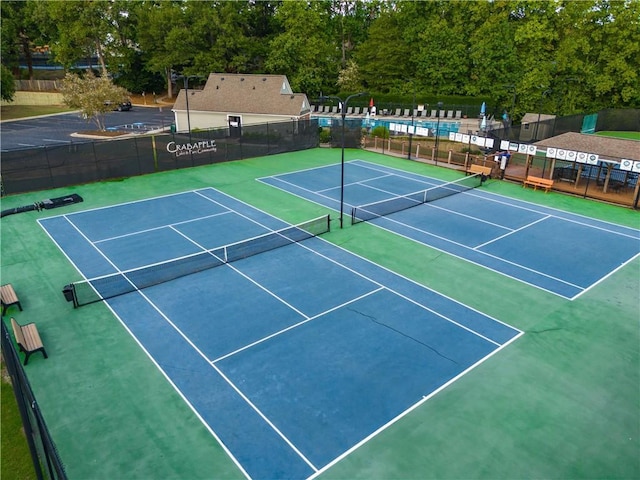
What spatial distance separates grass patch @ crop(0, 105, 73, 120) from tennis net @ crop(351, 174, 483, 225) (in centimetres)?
5729

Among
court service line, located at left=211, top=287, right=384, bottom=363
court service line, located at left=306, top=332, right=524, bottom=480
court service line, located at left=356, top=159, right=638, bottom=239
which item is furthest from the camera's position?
court service line, located at left=356, top=159, right=638, bottom=239

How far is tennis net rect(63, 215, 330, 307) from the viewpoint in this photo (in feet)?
54.9

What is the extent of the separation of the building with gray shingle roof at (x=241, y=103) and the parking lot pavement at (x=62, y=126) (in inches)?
270

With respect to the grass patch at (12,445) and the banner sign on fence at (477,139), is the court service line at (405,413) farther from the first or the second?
the banner sign on fence at (477,139)

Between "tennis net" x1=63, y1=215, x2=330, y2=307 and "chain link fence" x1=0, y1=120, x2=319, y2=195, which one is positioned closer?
"tennis net" x1=63, y1=215, x2=330, y2=307

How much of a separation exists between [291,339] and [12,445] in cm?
735

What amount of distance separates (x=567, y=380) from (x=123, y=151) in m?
28.5

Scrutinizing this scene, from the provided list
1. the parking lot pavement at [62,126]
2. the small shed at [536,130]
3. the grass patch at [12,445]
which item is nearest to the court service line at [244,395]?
the grass patch at [12,445]

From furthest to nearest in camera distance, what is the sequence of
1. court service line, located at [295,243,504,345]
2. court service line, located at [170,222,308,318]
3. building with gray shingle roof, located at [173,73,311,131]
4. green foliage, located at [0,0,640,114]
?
green foliage, located at [0,0,640,114] < building with gray shingle roof, located at [173,73,311,131] < court service line, located at [170,222,308,318] < court service line, located at [295,243,504,345]

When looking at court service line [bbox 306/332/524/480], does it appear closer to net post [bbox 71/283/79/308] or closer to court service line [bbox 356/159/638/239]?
net post [bbox 71/283/79/308]

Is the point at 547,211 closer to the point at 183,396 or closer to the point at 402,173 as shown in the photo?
the point at 402,173

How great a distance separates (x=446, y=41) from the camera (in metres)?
62.5

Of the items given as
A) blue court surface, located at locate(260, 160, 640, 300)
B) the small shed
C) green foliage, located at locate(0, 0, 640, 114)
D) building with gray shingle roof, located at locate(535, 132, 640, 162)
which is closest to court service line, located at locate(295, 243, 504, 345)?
blue court surface, located at locate(260, 160, 640, 300)

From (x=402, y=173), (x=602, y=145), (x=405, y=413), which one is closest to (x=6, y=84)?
(x=402, y=173)
